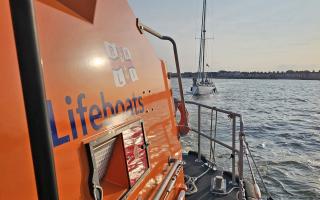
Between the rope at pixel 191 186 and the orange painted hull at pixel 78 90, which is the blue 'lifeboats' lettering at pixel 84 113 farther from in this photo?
the rope at pixel 191 186

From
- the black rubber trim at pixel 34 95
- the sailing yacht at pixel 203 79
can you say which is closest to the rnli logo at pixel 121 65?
the black rubber trim at pixel 34 95

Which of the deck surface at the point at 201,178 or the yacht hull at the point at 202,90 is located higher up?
the deck surface at the point at 201,178

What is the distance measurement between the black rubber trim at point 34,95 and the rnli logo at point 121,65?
2.50 ft

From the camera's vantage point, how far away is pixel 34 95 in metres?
0.82

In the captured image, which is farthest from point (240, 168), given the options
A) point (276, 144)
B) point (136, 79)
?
point (276, 144)

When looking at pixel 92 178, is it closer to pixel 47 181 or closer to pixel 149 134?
pixel 47 181

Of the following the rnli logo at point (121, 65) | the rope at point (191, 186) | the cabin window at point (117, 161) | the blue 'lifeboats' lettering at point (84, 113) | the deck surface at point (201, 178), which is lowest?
the deck surface at point (201, 178)

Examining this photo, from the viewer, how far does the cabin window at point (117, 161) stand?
125cm

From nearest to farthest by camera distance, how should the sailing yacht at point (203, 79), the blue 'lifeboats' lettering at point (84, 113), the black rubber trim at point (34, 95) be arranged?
the black rubber trim at point (34, 95), the blue 'lifeboats' lettering at point (84, 113), the sailing yacht at point (203, 79)

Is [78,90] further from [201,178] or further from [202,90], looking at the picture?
[202,90]

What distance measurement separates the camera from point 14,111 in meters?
0.80

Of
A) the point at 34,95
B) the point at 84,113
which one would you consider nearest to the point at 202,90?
the point at 84,113

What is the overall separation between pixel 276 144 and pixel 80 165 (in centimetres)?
1161

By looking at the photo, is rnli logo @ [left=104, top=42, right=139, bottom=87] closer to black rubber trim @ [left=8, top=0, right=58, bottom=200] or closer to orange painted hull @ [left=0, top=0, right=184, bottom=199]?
orange painted hull @ [left=0, top=0, right=184, bottom=199]
